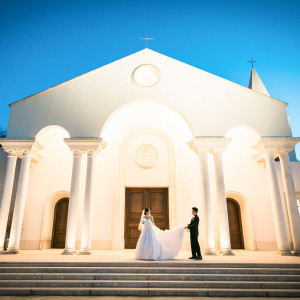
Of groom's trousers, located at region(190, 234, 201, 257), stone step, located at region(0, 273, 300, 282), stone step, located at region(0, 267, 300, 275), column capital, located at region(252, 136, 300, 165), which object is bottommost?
stone step, located at region(0, 273, 300, 282)

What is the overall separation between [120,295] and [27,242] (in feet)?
29.7

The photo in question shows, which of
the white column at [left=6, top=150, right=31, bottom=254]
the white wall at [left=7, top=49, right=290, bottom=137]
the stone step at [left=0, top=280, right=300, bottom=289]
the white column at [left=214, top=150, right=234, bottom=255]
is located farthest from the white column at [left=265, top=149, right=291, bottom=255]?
the white column at [left=6, top=150, right=31, bottom=254]

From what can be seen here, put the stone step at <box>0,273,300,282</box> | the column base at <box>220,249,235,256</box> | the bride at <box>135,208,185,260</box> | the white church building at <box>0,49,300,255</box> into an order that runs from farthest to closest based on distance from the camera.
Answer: the white church building at <box>0,49,300,255</box>, the column base at <box>220,249,235,256</box>, the bride at <box>135,208,185,260</box>, the stone step at <box>0,273,300,282</box>

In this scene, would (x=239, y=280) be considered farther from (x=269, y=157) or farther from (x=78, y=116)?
(x=78, y=116)

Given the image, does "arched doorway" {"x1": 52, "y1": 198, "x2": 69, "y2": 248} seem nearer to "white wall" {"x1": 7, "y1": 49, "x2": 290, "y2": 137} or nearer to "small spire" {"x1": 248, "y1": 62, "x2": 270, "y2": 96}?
"white wall" {"x1": 7, "y1": 49, "x2": 290, "y2": 137}

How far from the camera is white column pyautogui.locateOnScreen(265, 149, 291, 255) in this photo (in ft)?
33.3

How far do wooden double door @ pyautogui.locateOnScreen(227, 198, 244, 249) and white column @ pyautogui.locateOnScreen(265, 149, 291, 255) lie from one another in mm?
3362

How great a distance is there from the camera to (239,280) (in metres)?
6.43

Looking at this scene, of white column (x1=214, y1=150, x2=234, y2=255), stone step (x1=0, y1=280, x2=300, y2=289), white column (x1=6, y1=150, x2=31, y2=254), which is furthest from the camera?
white column (x1=6, y1=150, x2=31, y2=254)

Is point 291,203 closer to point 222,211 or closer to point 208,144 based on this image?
point 222,211

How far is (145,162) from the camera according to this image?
14.2 m

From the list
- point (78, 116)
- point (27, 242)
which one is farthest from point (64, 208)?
point (78, 116)

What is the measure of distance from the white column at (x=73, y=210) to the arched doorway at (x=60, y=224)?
12.2 feet

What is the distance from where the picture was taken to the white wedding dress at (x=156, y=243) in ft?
27.2
